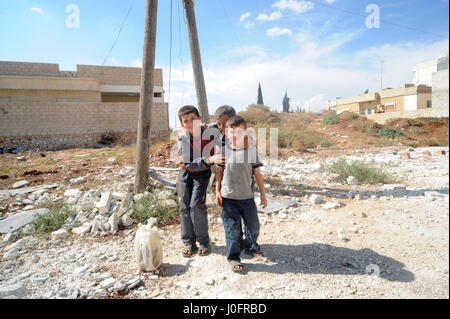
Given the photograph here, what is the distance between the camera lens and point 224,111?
2.51 m

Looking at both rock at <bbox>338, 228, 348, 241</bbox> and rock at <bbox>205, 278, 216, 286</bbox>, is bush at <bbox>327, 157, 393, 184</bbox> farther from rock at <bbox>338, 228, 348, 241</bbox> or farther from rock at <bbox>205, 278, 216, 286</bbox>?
rock at <bbox>205, 278, 216, 286</bbox>

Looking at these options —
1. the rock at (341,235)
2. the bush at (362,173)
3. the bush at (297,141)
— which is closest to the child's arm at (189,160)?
the rock at (341,235)

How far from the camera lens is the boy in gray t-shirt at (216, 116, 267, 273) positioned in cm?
207

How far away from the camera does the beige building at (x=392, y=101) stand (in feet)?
62.4

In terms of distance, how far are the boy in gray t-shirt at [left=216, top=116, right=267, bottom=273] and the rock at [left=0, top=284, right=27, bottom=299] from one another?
5.35ft

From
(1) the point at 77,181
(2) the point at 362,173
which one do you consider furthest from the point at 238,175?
(1) the point at 77,181

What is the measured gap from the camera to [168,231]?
3.06 m

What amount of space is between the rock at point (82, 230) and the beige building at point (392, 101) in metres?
20.4

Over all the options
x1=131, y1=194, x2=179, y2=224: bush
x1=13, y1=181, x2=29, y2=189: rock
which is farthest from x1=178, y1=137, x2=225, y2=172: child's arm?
x1=13, y1=181, x2=29, y2=189: rock

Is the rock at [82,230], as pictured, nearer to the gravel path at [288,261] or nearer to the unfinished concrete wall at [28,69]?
the gravel path at [288,261]

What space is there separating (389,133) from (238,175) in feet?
47.3

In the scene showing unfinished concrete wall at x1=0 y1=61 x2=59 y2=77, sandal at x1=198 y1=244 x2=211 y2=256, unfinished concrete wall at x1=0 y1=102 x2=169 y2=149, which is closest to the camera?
sandal at x1=198 y1=244 x2=211 y2=256

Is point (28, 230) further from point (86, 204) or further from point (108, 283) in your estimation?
point (108, 283)
